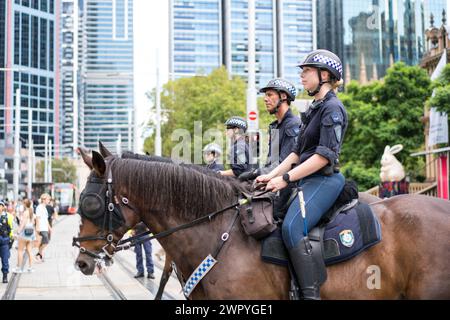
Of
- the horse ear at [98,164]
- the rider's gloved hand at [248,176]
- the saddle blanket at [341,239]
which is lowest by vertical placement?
the saddle blanket at [341,239]

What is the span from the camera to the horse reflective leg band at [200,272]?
479 cm

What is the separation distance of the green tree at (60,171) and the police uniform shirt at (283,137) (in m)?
110

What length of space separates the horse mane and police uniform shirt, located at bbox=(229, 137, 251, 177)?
239cm

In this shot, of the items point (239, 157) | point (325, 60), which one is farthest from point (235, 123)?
point (325, 60)

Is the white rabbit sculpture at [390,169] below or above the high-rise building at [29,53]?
below

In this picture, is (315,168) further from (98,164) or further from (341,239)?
(98,164)

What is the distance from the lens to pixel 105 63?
5225cm

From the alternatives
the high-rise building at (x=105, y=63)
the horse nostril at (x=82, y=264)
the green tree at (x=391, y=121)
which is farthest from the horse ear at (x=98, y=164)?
the green tree at (x=391, y=121)

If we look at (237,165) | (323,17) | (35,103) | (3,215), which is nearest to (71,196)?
(35,103)

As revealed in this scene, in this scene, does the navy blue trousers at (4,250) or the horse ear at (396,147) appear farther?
the horse ear at (396,147)

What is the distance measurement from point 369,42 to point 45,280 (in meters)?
69.2

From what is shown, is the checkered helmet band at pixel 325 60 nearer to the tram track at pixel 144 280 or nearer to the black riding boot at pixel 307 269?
the black riding boot at pixel 307 269

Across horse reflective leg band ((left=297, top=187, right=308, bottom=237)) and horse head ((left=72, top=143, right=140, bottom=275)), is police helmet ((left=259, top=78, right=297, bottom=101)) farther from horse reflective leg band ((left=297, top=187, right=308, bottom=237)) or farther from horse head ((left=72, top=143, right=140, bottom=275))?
horse head ((left=72, top=143, right=140, bottom=275))
